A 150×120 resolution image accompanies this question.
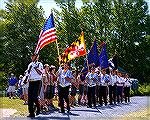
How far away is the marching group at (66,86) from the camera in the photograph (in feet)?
46.2

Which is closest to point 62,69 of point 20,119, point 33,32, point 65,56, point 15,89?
point 65,56

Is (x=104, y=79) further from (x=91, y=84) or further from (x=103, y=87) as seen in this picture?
(x=91, y=84)

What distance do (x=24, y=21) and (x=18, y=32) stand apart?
1617 millimetres

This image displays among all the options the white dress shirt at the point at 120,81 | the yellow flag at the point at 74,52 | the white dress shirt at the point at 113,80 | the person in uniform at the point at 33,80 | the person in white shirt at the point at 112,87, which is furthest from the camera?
the white dress shirt at the point at 120,81

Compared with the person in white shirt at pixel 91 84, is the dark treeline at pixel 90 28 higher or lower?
higher

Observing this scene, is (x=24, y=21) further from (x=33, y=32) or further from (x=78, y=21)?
(x=78, y=21)

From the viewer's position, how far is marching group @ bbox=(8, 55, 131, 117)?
14.1 m

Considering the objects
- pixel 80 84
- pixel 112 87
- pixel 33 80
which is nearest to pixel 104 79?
pixel 80 84

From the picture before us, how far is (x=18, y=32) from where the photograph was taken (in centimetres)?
5269

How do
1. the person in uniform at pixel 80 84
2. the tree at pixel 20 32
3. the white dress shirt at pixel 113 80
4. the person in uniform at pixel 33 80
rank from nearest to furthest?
the person in uniform at pixel 33 80
the person in uniform at pixel 80 84
the white dress shirt at pixel 113 80
the tree at pixel 20 32

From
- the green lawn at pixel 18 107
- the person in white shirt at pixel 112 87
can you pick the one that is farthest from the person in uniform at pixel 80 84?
the green lawn at pixel 18 107

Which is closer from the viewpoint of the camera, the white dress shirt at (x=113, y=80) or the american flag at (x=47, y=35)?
the american flag at (x=47, y=35)

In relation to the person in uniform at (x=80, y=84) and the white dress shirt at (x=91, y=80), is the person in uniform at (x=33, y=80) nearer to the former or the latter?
the white dress shirt at (x=91, y=80)

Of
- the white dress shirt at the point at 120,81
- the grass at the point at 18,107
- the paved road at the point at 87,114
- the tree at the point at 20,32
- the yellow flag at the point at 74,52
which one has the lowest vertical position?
the paved road at the point at 87,114
